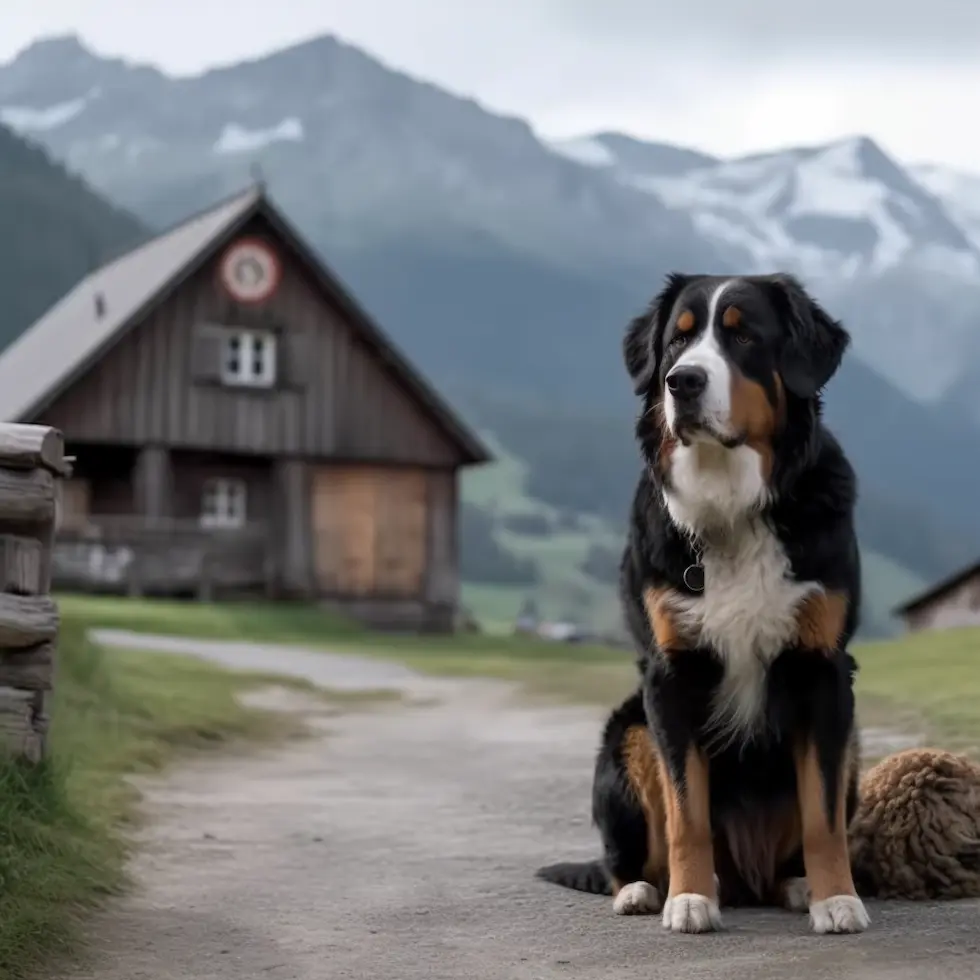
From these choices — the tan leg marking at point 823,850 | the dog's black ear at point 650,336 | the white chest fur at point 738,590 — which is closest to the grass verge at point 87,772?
the white chest fur at point 738,590

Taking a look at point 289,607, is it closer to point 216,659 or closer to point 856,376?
point 216,659

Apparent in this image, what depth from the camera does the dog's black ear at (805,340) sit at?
14.6 feet

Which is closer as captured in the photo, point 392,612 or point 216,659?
point 216,659

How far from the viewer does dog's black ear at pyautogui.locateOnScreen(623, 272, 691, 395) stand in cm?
477

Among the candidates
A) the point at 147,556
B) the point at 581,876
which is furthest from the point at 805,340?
the point at 147,556

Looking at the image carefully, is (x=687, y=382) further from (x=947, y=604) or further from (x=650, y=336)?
(x=947, y=604)

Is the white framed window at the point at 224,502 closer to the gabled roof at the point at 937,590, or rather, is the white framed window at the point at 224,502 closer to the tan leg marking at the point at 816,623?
the gabled roof at the point at 937,590

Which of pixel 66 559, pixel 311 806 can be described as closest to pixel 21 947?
pixel 311 806

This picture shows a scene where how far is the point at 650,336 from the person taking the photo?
15.8ft

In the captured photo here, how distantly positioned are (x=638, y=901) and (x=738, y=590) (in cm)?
109

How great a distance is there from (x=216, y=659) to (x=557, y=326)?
10299cm

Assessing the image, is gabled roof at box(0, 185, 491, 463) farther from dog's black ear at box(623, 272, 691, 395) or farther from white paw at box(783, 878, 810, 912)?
white paw at box(783, 878, 810, 912)

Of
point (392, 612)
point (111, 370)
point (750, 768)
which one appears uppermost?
point (111, 370)

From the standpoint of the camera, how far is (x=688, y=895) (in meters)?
4.46
